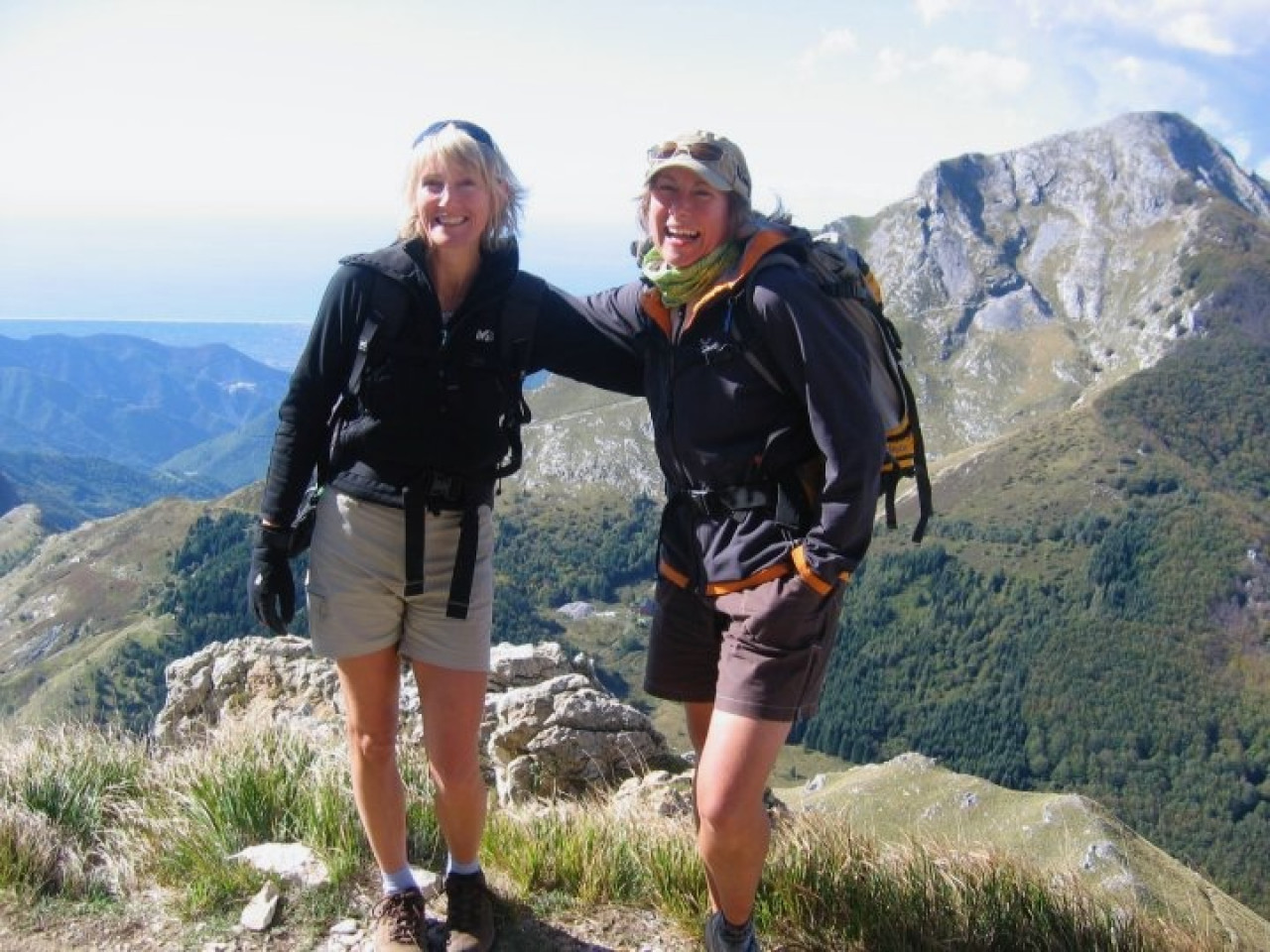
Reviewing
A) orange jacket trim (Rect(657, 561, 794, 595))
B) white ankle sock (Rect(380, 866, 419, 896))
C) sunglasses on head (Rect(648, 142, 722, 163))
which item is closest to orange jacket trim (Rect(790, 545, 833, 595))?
orange jacket trim (Rect(657, 561, 794, 595))

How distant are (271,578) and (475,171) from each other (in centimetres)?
226

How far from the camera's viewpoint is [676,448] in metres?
4.83

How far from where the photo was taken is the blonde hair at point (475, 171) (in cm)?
482

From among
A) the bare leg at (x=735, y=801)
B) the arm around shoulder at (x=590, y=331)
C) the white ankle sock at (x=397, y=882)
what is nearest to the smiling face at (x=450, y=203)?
the arm around shoulder at (x=590, y=331)

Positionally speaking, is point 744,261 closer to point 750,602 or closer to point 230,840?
point 750,602

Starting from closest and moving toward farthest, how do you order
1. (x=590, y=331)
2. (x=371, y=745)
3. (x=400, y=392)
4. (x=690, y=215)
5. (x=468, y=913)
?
(x=690, y=215)
(x=400, y=392)
(x=371, y=745)
(x=468, y=913)
(x=590, y=331)

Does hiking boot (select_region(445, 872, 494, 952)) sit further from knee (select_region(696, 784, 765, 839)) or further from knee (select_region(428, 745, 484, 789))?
knee (select_region(696, 784, 765, 839))

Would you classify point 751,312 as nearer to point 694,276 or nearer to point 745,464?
point 694,276

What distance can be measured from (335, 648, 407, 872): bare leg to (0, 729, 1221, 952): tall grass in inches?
24.1

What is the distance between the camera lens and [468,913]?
208 inches

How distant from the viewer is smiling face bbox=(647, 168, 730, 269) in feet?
15.6

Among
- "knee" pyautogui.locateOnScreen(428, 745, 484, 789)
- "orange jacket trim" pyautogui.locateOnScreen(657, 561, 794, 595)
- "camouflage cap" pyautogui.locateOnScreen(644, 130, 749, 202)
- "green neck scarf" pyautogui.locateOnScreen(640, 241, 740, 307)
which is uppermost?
"camouflage cap" pyautogui.locateOnScreen(644, 130, 749, 202)

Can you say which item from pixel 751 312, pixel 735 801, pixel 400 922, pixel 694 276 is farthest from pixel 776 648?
pixel 400 922

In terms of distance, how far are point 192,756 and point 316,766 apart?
43.0 inches
